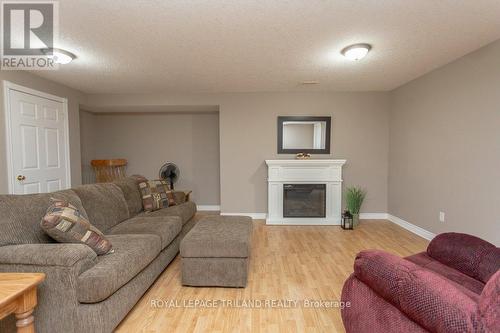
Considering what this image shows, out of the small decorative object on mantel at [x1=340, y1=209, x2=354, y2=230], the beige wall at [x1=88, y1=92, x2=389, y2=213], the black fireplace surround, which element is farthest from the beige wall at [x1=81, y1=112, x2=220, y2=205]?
the small decorative object on mantel at [x1=340, y1=209, x2=354, y2=230]

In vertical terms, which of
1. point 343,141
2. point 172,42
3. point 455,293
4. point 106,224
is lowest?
point 106,224

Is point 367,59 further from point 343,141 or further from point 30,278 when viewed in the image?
point 30,278

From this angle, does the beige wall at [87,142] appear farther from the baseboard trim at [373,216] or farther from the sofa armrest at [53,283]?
the baseboard trim at [373,216]

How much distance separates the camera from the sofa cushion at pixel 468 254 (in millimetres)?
1382

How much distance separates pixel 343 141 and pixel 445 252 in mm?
3075

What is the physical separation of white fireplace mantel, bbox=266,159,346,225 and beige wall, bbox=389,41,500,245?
1.03 metres

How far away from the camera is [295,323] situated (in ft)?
5.64

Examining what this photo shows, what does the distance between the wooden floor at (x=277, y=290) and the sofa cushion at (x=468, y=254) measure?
0.83 m

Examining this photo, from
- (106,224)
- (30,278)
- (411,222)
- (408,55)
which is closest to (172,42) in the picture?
(106,224)

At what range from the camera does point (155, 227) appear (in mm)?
2441

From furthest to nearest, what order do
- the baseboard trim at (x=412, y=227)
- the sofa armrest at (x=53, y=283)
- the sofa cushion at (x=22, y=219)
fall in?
the baseboard trim at (x=412, y=227) < the sofa cushion at (x=22, y=219) < the sofa armrest at (x=53, y=283)

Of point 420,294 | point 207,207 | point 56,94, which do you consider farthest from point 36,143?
point 420,294

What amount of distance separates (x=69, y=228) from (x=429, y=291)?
6.74 feet

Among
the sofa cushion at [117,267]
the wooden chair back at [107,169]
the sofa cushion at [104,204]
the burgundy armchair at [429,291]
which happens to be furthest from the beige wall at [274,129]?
the burgundy armchair at [429,291]
